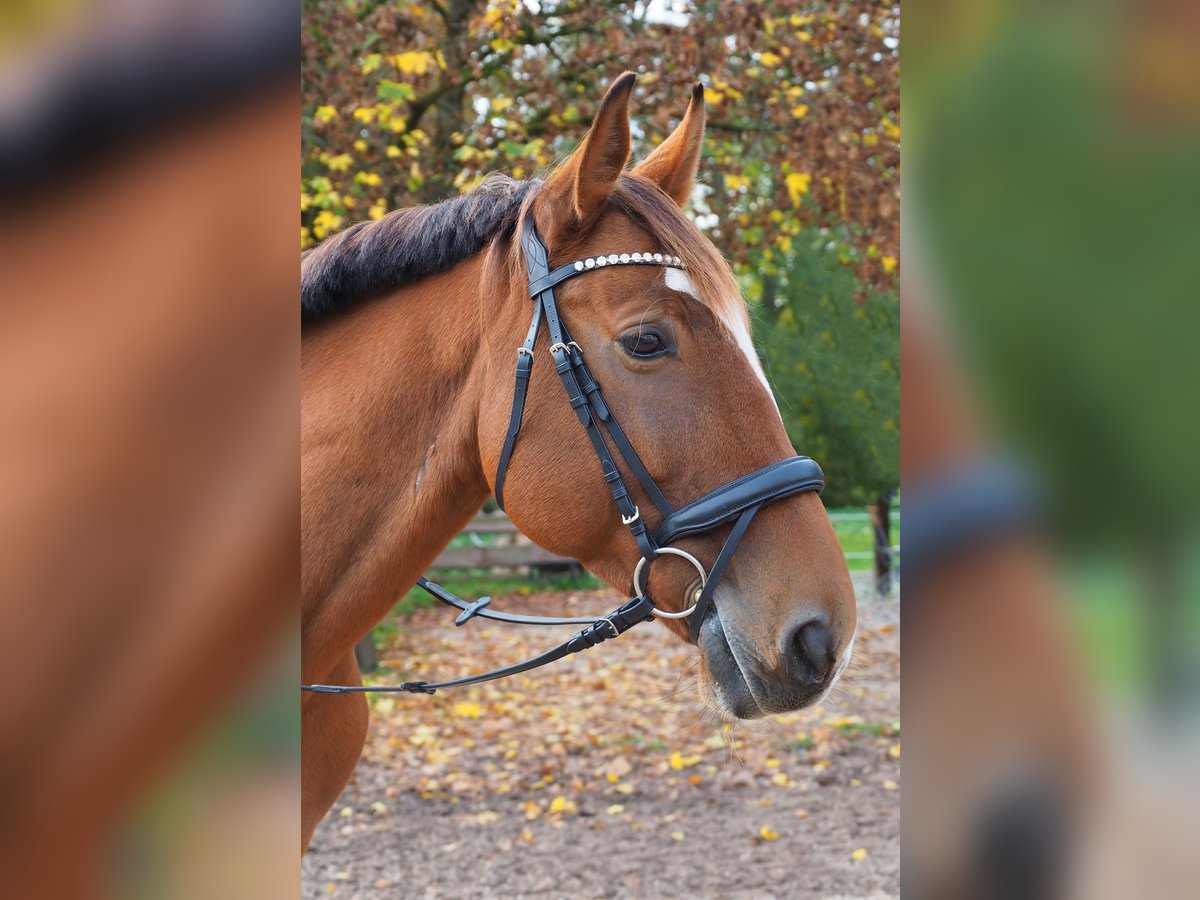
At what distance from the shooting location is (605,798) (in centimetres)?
648

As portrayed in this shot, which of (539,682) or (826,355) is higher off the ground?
(826,355)

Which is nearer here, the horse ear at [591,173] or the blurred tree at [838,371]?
the horse ear at [591,173]

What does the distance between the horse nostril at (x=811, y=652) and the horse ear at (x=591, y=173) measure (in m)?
1.10

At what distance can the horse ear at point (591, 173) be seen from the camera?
2080 mm

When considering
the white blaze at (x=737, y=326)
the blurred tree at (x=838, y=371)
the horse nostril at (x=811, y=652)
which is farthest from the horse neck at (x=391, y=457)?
the blurred tree at (x=838, y=371)

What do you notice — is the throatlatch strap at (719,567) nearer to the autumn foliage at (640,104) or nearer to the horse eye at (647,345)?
the horse eye at (647,345)

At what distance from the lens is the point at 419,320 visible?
94.5 inches

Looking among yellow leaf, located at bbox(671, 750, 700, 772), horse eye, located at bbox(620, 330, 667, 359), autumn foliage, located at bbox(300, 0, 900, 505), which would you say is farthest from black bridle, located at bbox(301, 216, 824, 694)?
yellow leaf, located at bbox(671, 750, 700, 772)

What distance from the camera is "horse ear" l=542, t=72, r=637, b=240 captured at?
6.82 feet
